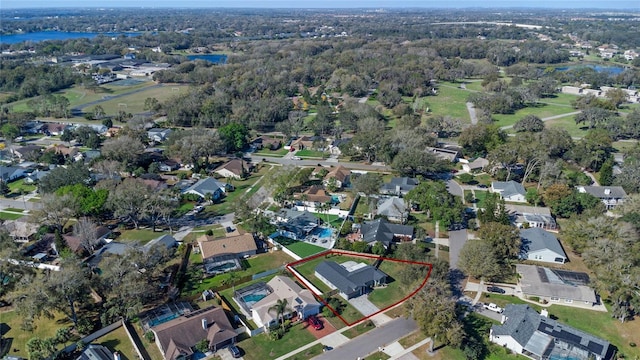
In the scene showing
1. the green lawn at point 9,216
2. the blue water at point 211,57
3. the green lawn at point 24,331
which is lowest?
the green lawn at point 24,331

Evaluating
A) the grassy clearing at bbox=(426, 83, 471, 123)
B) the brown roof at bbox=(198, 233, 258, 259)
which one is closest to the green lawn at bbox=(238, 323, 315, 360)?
the brown roof at bbox=(198, 233, 258, 259)

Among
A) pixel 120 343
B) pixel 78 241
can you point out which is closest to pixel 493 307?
pixel 120 343

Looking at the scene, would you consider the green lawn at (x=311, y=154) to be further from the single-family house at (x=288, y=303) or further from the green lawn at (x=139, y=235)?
the single-family house at (x=288, y=303)

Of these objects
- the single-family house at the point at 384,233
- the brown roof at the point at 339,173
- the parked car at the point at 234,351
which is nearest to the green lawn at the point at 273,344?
the parked car at the point at 234,351

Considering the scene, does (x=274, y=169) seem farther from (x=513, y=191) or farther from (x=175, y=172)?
(x=513, y=191)

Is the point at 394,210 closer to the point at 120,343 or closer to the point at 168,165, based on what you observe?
the point at 120,343

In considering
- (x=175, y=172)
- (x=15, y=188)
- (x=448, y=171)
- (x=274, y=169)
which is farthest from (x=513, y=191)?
(x=15, y=188)

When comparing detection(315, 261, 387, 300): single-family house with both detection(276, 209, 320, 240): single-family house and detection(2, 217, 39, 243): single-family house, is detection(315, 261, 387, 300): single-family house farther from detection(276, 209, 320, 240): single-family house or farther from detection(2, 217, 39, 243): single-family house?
detection(2, 217, 39, 243): single-family house
